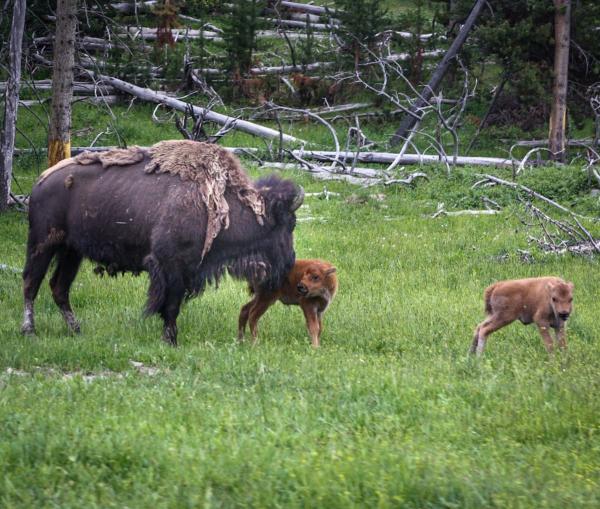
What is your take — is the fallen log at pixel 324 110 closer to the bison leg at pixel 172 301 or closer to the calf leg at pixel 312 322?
the calf leg at pixel 312 322

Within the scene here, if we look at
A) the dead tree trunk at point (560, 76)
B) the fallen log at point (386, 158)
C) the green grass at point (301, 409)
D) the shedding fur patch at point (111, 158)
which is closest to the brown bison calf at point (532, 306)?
the green grass at point (301, 409)

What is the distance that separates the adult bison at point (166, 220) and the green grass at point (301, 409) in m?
0.68

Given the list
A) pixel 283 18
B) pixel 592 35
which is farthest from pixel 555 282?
pixel 283 18

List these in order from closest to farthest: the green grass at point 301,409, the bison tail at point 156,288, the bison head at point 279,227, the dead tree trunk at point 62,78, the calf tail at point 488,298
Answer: the green grass at point 301,409, the calf tail at point 488,298, the bison tail at point 156,288, the bison head at point 279,227, the dead tree trunk at point 62,78

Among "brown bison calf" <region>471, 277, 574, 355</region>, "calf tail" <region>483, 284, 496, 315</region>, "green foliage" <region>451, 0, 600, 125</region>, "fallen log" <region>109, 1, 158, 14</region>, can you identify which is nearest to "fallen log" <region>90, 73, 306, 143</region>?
"fallen log" <region>109, 1, 158, 14</region>

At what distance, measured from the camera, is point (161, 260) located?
10773 mm

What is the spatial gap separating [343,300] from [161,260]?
10.5 feet

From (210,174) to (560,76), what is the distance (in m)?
16.2

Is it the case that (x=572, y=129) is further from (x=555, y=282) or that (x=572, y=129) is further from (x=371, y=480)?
(x=371, y=480)

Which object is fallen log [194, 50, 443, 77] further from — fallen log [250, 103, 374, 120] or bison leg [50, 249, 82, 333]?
bison leg [50, 249, 82, 333]

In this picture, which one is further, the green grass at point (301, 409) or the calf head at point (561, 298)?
the calf head at point (561, 298)

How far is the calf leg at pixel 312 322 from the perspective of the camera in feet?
35.0

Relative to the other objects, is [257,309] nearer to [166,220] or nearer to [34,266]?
[166,220]

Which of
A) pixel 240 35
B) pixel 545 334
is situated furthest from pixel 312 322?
pixel 240 35
